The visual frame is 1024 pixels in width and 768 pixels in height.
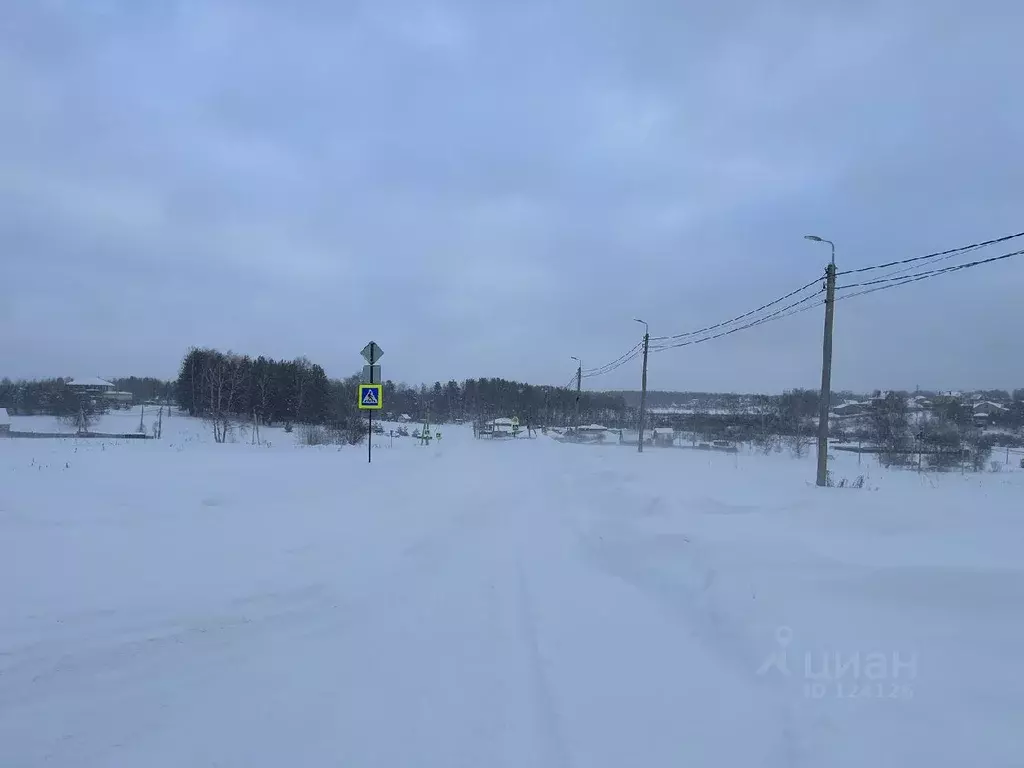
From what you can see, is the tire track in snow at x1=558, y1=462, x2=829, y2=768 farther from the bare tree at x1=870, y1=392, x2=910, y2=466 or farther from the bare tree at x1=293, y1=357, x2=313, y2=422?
the bare tree at x1=293, y1=357, x2=313, y2=422

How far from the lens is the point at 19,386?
66750 mm

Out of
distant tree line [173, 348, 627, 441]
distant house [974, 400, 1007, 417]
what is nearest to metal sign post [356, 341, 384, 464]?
distant tree line [173, 348, 627, 441]

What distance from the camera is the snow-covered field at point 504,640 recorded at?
11.8 feet

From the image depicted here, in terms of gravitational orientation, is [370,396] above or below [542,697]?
above

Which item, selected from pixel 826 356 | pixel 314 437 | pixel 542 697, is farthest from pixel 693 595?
pixel 314 437

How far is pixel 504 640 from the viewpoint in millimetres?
5277

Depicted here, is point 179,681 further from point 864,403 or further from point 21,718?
point 864,403

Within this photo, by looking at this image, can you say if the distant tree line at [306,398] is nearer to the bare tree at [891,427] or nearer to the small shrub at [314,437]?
the small shrub at [314,437]

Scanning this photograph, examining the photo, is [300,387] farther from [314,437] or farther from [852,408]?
[852,408]

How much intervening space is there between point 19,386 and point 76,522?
77352mm

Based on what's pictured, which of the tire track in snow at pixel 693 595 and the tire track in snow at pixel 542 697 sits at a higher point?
the tire track in snow at pixel 693 595

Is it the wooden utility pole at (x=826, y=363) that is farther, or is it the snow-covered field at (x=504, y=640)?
the wooden utility pole at (x=826, y=363)

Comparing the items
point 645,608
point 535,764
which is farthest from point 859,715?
point 645,608

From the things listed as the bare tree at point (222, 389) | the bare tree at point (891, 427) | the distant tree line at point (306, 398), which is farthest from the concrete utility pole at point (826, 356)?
the bare tree at point (222, 389)
